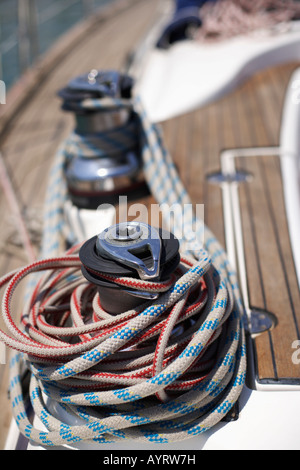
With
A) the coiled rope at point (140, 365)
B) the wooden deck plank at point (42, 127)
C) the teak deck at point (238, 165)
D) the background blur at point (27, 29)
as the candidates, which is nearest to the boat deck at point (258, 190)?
the teak deck at point (238, 165)

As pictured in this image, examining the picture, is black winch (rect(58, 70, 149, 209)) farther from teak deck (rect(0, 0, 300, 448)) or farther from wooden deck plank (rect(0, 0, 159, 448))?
wooden deck plank (rect(0, 0, 159, 448))

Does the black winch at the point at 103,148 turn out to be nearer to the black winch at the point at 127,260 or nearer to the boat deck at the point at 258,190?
the boat deck at the point at 258,190

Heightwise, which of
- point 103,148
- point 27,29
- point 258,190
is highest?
point 27,29

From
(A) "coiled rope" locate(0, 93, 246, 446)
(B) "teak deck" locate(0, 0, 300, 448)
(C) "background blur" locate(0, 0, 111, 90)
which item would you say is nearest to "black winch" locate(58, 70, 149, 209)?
(B) "teak deck" locate(0, 0, 300, 448)

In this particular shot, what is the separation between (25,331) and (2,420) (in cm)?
33

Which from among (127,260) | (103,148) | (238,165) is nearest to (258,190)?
(238,165)

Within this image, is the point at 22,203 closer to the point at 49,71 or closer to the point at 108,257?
the point at 108,257

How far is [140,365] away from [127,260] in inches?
8.0

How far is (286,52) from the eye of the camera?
2801 mm

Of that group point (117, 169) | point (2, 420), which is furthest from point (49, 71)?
point (2, 420)

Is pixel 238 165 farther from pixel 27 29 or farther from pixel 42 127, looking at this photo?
pixel 27 29

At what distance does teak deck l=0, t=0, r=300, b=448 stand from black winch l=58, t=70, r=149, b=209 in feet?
0.89

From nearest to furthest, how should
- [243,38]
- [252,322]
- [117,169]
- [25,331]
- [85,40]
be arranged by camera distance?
→ [25,331]
[252,322]
[117,169]
[243,38]
[85,40]

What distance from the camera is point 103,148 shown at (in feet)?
5.36
